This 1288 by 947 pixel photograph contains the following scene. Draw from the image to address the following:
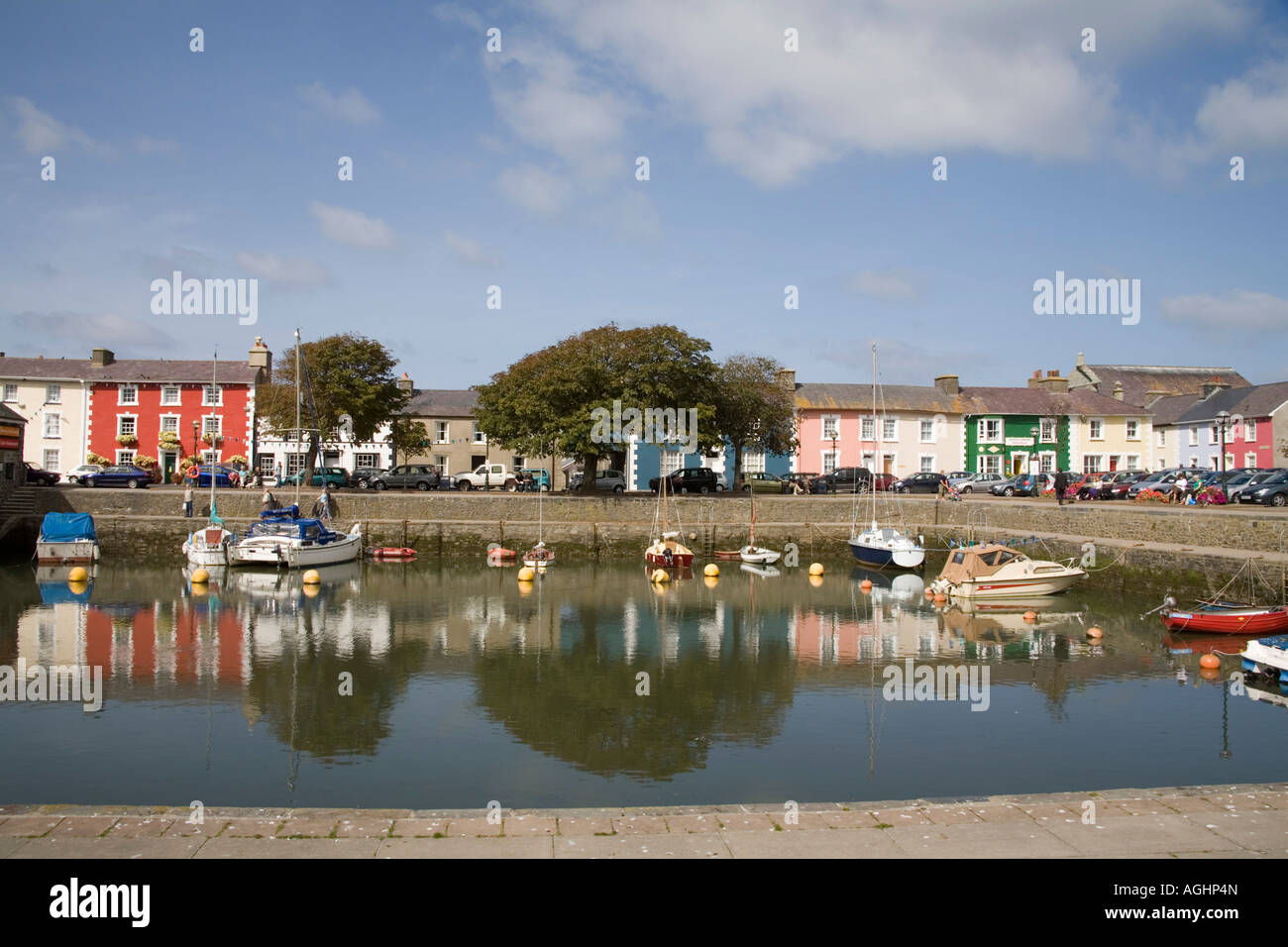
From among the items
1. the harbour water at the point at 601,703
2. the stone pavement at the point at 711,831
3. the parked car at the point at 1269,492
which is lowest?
the harbour water at the point at 601,703

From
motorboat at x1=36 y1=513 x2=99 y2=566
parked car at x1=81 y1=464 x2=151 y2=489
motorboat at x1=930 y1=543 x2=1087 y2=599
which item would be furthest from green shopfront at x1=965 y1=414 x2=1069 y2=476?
motorboat at x1=36 y1=513 x2=99 y2=566

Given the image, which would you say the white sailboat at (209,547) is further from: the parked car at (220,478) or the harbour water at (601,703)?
the parked car at (220,478)

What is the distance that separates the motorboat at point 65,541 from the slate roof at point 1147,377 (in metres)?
65.1

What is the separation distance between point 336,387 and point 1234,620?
134 feet

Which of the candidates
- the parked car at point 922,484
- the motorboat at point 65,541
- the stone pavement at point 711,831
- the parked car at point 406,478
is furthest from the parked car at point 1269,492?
the motorboat at point 65,541

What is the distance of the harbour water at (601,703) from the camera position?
41.3 ft

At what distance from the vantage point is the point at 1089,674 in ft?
63.8

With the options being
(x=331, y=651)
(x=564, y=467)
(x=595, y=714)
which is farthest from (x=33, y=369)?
(x=595, y=714)

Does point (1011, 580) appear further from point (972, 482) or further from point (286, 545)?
point (286, 545)

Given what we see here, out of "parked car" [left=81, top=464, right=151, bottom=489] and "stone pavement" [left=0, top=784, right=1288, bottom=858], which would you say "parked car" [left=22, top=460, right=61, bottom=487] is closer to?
"parked car" [left=81, top=464, right=151, bottom=489]

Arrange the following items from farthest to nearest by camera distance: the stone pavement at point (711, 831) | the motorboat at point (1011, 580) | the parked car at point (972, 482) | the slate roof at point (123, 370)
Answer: the slate roof at point (123, 370) < the parked car at point (972, 482) < the motorboat at point (1011, 580) < the stone pavement at point (711, 831)

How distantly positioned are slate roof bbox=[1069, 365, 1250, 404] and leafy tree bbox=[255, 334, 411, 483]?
2030 inches

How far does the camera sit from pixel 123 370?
57.8 m

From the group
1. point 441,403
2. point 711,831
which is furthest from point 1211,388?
point 711,831
